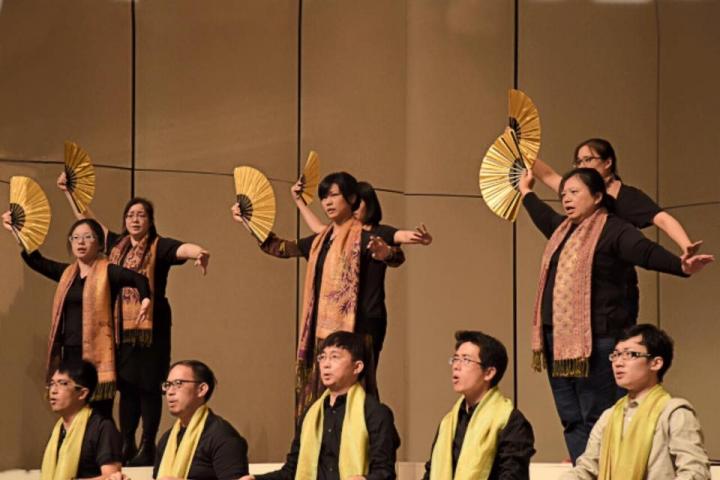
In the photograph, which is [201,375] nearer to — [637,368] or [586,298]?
[586,298]

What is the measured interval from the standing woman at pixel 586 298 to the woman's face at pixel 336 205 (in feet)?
3.55

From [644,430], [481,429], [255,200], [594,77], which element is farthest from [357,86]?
[644,430]

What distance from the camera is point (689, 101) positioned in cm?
773

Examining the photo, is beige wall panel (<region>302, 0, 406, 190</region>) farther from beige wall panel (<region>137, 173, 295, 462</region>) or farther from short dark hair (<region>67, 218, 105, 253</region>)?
short dark hair (<region>67, 218, 105, 253</region>)

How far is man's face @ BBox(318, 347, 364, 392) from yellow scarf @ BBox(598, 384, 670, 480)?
3.42 ft

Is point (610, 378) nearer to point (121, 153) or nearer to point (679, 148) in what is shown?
point (679, 148)

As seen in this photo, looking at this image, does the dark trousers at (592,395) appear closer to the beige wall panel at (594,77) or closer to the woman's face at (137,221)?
the woman's face at (137,221)

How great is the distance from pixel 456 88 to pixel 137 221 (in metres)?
2.31

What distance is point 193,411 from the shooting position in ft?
18.6

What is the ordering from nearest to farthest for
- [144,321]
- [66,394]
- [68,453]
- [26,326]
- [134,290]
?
[68,453] < [66,394] < [144,321] < [134,290] < [26,326]

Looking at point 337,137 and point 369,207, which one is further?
point 337,137

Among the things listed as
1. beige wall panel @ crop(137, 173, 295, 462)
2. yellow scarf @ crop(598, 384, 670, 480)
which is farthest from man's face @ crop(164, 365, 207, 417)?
beige wall panel @ crop(137, 173, 295, 462)

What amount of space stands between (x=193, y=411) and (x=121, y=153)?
292cm

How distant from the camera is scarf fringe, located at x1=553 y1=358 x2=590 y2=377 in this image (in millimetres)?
5590
